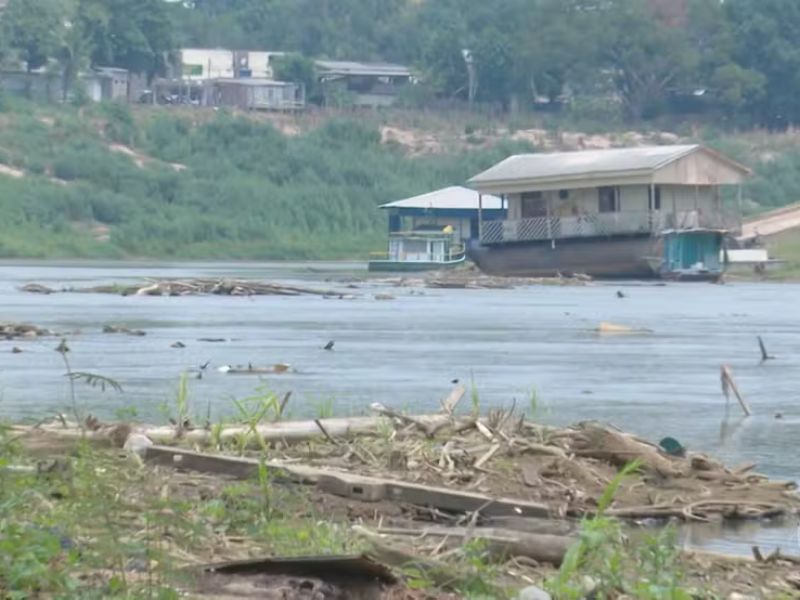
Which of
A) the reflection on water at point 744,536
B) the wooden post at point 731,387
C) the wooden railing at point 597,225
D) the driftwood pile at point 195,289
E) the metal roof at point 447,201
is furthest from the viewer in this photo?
the metal roof at point 447,201

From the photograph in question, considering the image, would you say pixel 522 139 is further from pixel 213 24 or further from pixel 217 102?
pixel 213 24

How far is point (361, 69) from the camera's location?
4609 inches

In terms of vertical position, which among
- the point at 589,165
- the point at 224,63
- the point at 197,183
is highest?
the point at 224,63

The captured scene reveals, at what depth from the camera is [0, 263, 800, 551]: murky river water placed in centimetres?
2173

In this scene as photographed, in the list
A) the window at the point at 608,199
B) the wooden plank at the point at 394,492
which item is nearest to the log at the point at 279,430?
the wooden plank at the point at 394,492

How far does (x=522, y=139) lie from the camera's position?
9844 centimetres

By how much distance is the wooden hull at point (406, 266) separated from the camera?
6938 cm

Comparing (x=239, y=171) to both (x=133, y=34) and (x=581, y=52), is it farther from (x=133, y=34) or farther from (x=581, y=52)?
(x=581, y=52)

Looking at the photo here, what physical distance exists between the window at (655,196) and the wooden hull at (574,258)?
52.0 inches

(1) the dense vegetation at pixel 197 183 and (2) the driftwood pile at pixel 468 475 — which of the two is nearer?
(2) the driftwood pile at pixel 468 475

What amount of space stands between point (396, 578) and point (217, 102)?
347ft

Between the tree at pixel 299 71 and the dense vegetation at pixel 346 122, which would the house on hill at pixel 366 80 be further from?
the dense vegetation at pixel 346 122

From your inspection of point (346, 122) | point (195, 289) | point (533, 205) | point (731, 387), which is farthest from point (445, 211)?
point (731, 387)

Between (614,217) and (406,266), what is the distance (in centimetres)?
882
